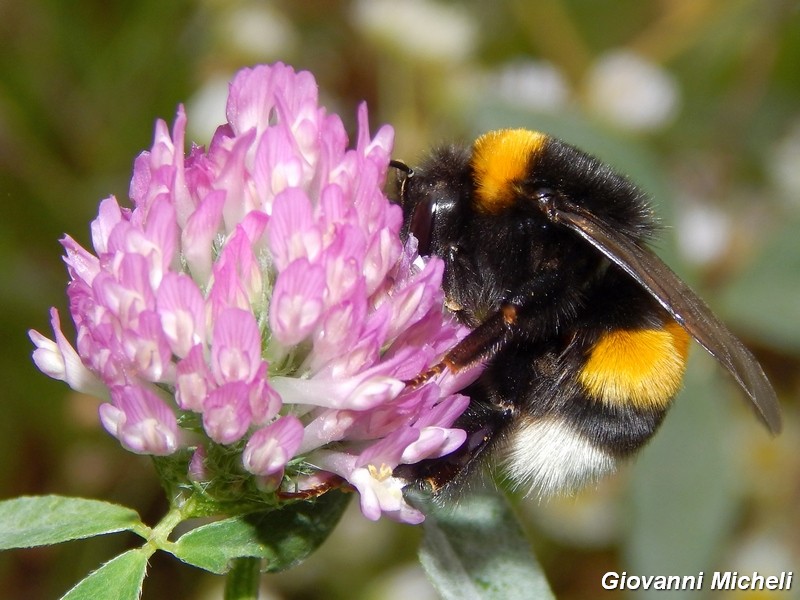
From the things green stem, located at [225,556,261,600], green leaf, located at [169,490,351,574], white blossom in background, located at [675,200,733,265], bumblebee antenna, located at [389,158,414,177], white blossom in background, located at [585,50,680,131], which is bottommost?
green stem, located at [225,556,261,600]

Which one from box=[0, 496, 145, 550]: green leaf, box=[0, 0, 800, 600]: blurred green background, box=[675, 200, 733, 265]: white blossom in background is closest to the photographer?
box=[0, 496, 145, 550]: green leaf

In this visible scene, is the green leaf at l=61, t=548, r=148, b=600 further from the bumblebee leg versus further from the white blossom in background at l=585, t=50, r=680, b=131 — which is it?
the white blossom in background at l=585, t=50, r=680, b=131

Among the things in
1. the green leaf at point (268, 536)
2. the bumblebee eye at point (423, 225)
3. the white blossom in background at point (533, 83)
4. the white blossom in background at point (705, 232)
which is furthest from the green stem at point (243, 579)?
the white blossom in background at point (705, 232)

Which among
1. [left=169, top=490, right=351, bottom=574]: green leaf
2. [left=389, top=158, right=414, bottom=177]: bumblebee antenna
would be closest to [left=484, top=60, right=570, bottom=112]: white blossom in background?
[left=389, top=158, right=414, bottom=177]: bumblebee antenna

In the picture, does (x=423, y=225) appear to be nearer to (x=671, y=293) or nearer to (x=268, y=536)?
(x=671, y=293)

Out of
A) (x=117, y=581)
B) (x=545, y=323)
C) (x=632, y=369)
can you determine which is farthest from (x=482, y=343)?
(x=117, y=581)

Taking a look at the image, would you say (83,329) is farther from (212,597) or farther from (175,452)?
(212,597)

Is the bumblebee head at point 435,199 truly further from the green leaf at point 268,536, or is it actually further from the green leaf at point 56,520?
the green leaf at point 56,520

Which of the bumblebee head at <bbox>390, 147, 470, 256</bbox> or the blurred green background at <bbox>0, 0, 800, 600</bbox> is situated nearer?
the bumblebee head at <bbox>390, 147, 470, 256</bbox>
